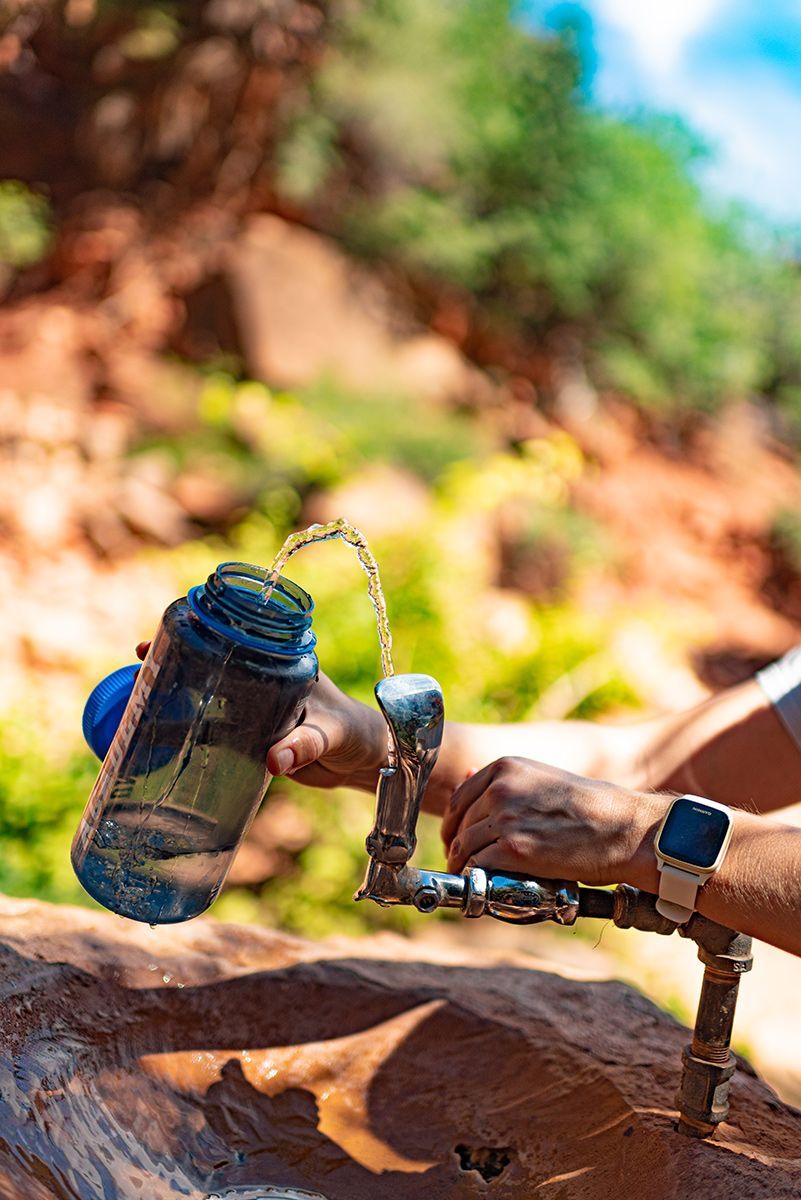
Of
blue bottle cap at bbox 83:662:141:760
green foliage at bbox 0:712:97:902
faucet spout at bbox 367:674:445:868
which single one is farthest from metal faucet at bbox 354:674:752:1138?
green foliage at bbox 0:712:97:902

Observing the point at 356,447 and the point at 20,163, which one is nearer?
the point at 356,447

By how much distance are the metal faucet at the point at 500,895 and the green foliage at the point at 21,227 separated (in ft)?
30.2

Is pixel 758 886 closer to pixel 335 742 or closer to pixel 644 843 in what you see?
pixel 644 843

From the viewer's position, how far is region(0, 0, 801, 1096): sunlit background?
673cm

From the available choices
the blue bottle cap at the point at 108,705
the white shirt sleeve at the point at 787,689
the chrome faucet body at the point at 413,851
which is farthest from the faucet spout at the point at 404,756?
the white shirt sleeve at the point at 787,689

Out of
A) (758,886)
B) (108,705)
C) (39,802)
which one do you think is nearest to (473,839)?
(758,886)

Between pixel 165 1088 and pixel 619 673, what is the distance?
357cm

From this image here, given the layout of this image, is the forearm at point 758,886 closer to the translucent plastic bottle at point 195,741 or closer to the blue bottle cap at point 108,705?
the translucent plastic bottle at point 195,741

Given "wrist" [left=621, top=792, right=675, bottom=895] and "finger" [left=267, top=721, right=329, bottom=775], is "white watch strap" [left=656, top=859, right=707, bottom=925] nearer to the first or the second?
"wrist" [left=621, top=792, right=675, bottom=895]

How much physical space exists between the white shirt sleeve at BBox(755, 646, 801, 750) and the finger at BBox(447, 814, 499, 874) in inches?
29.3

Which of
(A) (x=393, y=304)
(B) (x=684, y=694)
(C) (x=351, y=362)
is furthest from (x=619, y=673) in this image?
(A) (x=393, y=304)

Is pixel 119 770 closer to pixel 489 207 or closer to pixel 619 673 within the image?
pixel 619 673

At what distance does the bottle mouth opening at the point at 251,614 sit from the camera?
123 centimetres

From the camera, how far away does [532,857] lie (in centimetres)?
126
